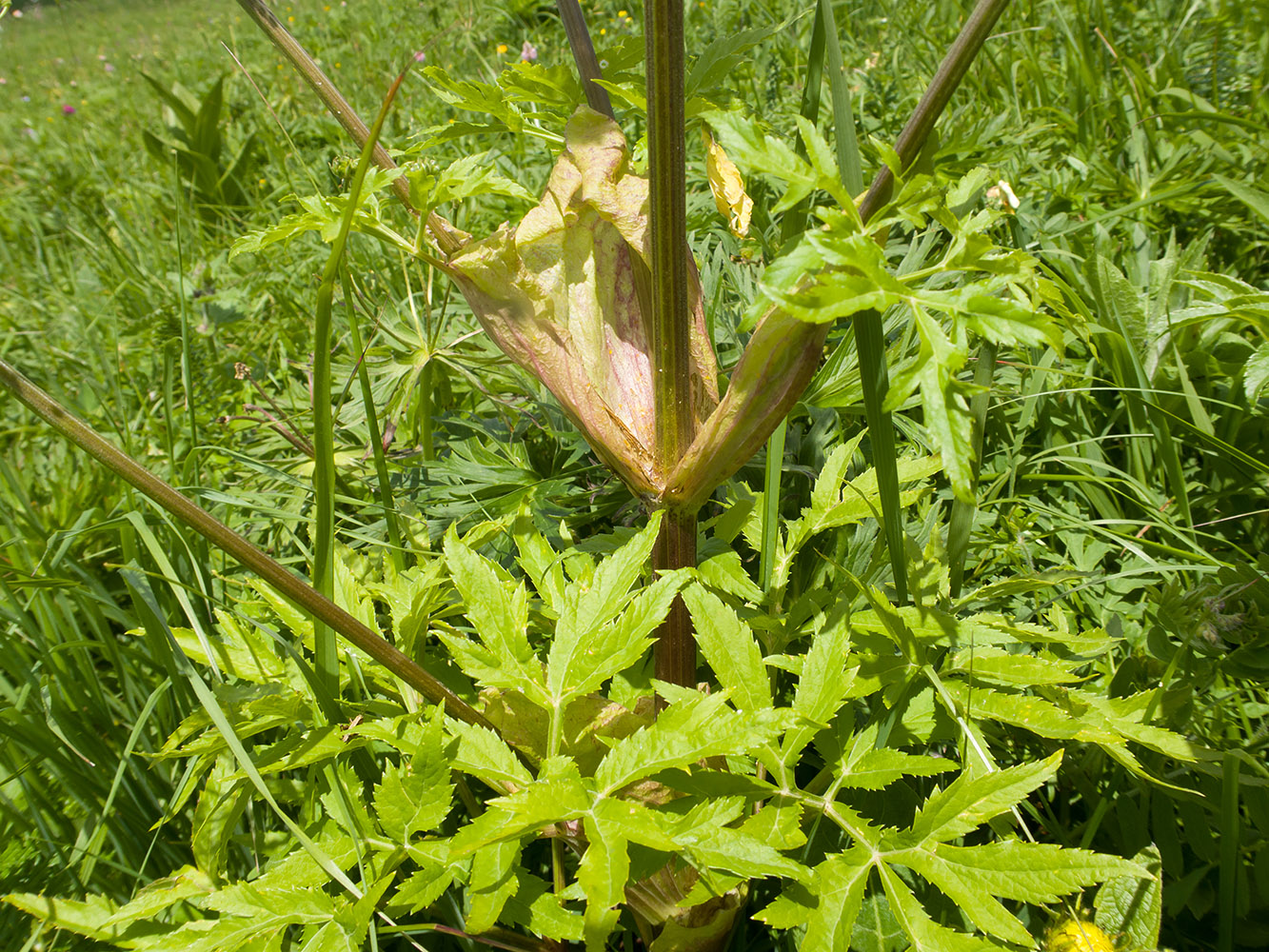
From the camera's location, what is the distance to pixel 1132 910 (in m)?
0.94

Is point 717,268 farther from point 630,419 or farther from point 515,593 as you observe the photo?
point 515,593

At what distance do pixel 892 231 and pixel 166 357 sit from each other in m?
1.70

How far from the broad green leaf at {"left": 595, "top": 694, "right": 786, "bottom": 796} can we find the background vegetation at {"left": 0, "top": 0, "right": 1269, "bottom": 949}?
1.06ft

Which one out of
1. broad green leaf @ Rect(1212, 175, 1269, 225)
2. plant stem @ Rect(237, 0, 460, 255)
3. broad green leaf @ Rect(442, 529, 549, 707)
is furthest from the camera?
broad green leaf @ Rect(1212, 175, 1269, 225)

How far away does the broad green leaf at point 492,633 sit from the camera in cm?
91

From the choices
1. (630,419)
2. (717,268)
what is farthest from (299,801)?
(717,268)

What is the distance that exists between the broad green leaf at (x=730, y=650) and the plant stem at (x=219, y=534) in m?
0.30

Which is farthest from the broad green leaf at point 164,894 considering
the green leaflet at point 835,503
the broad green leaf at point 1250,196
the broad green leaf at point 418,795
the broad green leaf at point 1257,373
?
the broad green leaf at point 1250,196

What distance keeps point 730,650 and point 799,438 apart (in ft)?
2.27

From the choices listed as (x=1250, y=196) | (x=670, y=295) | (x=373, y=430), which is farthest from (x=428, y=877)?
(x=1250, y=196)

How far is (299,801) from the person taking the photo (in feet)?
3.66

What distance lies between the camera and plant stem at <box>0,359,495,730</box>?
75cm

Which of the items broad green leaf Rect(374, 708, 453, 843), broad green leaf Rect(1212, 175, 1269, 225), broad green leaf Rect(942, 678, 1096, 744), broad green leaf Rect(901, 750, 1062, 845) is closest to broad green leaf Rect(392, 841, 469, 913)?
broad green leaf Rect(374, 708, 453, 843)

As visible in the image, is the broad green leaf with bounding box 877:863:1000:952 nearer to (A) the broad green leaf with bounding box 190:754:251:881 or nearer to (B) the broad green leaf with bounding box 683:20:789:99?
(A) the broad green leaf with bounding box 190:754:251:881
